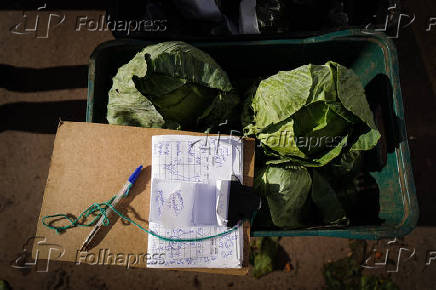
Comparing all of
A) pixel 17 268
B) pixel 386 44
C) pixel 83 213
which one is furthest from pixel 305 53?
pixel 17 268

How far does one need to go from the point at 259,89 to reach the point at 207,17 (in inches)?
36.4

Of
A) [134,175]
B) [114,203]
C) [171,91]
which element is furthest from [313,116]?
[114,203]

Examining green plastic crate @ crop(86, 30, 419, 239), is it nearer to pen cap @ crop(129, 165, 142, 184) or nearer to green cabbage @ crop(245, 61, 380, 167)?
green cabbage @ crop(245, 61, 380, 167)

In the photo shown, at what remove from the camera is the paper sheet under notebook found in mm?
1553

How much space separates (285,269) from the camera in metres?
2.74

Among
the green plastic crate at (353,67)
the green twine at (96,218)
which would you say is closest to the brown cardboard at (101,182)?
the green twine at (96,218)

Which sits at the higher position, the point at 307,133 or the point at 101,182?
the point at 307,133

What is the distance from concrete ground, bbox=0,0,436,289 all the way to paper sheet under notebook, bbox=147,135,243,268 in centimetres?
133

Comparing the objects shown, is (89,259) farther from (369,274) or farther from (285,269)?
(369,274)

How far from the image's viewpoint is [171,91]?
1633 millimetres

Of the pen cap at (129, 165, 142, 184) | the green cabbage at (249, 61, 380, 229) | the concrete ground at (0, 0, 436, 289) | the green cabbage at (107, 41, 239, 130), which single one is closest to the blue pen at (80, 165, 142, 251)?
the pen cap at (129, 165, 142, 184)

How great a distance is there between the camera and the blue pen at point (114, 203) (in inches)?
60.1

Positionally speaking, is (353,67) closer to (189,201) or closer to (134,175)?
A: (189,201)

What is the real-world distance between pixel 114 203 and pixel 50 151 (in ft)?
6.09
